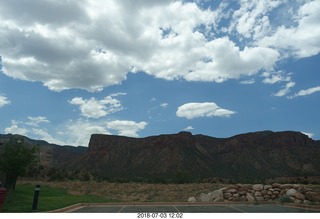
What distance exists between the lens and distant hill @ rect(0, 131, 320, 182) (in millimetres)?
92581

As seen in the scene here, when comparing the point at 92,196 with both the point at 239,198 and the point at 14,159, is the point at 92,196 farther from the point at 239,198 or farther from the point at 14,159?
the point at 239,198

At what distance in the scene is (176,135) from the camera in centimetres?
11850

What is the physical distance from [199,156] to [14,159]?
243ft

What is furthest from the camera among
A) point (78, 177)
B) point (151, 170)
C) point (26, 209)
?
point (151, 170)

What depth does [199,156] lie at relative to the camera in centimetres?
10388

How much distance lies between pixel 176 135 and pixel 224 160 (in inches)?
719

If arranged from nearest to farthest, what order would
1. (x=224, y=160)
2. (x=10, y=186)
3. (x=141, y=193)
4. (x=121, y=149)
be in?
(x=10, y=186)
(x=141, y=193)
(x=224, y=160)
(x=121, y=149)

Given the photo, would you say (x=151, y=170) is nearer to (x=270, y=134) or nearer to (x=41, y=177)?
(x=41, y=177)

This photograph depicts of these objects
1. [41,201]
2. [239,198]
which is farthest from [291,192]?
[41,201]

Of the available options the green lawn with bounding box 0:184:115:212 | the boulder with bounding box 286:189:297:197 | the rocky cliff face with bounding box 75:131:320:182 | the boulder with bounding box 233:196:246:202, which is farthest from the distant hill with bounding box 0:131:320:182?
the boulder with bounding box 286:189:297:197

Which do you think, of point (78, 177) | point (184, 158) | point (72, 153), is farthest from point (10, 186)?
point (72, 153)

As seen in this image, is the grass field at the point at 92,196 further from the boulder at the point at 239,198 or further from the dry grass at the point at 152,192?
the boulder at the point at 239,198

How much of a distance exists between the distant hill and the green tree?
5132cm

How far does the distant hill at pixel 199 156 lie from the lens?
92.6m
